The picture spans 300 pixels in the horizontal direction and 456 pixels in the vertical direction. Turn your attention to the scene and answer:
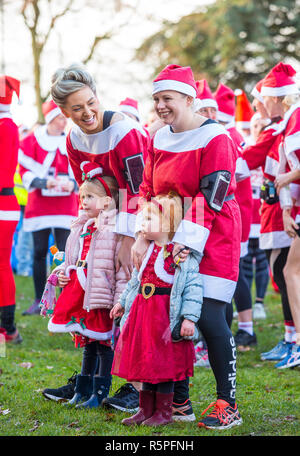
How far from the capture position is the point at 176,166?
3.70 m

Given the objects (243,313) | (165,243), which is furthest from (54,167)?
(165,243)

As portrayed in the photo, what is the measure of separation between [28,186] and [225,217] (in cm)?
428

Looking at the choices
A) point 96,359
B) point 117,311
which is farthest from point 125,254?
point 96,359

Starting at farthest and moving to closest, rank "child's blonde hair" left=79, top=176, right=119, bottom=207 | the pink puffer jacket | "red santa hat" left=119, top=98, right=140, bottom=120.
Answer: "red santa hat" left=119, top=98, right=140, bottom=120
"child's blonde hair" left=79, top=176, right=119, bottom=207
the pink puffer jacket

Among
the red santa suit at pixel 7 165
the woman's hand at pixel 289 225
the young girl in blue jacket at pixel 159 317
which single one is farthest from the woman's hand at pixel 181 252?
the red santa suit at pixel 7 165

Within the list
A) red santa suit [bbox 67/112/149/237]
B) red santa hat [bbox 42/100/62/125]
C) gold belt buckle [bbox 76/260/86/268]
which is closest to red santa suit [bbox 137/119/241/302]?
red santa suit [bbox 67/112/149/237]

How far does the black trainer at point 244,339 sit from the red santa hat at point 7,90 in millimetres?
3039

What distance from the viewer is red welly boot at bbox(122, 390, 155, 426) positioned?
3.78 m

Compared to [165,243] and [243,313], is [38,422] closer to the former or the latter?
[165,243]

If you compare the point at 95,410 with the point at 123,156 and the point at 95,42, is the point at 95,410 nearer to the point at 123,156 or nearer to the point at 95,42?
the point at 123,156

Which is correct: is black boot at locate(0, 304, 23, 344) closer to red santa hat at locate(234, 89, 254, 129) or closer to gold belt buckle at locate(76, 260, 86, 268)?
gold belt buckle at locate(76, 260, 86, 268)

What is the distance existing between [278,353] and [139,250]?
259 cm

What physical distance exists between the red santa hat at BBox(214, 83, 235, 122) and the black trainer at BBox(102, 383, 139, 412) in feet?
9.51

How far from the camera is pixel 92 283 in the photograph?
13.3ft
